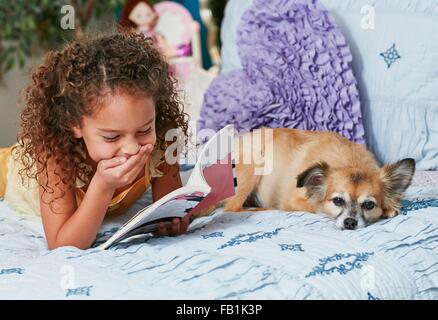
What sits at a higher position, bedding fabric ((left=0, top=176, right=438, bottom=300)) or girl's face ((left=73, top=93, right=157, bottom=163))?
girl's face ((left=73, top=93, right=157, bottom=163))

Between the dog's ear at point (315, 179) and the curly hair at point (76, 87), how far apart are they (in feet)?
1.32

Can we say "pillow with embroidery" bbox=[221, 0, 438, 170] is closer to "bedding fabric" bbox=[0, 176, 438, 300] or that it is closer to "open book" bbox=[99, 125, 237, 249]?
"bedding fabric" bbox=[0, 176, 438, 300]

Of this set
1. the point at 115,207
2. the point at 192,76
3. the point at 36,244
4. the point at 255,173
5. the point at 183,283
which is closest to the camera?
the point at 183,283

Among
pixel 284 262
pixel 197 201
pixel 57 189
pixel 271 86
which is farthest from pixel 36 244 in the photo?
pixel 271 86

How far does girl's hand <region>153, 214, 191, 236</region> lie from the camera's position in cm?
156

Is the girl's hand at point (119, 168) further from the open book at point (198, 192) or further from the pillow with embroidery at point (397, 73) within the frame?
the pillow with embroidery at point (397, 73)

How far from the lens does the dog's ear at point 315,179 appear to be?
174 centimetres

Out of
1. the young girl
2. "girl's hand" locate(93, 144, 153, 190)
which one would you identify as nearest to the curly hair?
the young girl

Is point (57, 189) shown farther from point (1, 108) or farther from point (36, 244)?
point (1, 108)

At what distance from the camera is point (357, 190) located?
172cm

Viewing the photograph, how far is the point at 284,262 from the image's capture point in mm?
1332

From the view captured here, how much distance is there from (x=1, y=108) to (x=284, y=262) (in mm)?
3128

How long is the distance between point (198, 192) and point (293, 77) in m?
0.76

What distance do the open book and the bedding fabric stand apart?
4cm
